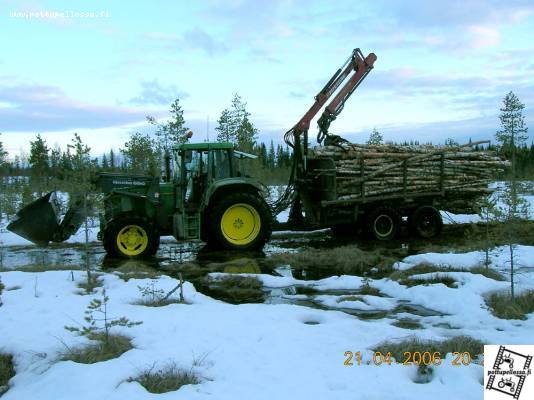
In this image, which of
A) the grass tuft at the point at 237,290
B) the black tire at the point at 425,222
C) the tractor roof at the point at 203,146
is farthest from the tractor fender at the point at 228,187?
the black tire at the point at 425,222

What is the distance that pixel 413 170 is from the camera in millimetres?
12219

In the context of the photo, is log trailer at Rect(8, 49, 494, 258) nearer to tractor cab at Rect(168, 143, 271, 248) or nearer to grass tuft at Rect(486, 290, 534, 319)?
tractor cab at Rect(168, 143, 271, 248)

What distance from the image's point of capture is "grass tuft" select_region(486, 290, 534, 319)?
528 centimetres

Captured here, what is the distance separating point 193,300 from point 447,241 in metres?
7.54

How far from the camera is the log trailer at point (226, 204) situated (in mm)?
10219

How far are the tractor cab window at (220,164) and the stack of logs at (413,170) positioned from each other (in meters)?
2.37

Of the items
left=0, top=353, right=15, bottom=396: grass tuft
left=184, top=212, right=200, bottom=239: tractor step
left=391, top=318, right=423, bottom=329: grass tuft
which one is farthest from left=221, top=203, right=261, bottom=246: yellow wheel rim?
left=0, top=353, right=15, bottom=396: grass tuft

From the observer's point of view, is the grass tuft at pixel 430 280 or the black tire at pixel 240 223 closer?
the grass tuft at pixel 430 280

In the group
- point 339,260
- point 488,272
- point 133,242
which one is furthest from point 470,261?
point 133,242

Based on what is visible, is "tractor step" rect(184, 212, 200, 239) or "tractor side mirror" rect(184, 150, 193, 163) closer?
"tractor step" rect(184, 212, 200, 239)

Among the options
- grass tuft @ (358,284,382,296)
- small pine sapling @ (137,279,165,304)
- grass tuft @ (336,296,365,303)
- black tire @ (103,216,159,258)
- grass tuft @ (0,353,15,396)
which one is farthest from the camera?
black tire @ (103,216,159,258)

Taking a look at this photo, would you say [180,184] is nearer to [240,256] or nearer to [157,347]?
→ [240,256]

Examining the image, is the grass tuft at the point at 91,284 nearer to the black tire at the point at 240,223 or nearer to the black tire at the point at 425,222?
the black tire at the point at 240,223

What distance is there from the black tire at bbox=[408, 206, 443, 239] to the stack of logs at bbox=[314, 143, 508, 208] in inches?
20.8
